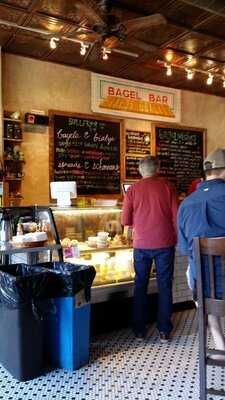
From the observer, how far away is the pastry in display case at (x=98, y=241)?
380 cm

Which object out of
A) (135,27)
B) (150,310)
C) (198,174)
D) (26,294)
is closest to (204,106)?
(198,174)

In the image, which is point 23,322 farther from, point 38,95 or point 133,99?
point 133,99

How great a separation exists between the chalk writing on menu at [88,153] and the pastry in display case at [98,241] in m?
2.05

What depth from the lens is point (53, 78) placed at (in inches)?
231

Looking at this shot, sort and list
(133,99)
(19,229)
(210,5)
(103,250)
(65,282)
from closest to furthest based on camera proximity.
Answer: (65,282) < (19,229) < (210,5) < (103,250) < (133,99)

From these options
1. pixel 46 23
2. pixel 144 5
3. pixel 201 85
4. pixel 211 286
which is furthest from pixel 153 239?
pixel 201 85

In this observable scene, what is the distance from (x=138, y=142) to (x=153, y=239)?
3.60 m

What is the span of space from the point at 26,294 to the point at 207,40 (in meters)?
4.04

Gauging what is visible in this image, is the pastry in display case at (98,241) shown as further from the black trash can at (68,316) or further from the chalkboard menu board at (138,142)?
the chalkboard menu board at (138,142)

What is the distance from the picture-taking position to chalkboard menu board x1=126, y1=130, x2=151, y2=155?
6.69 meters

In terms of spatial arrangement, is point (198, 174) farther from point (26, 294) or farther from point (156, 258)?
point (26, 294)

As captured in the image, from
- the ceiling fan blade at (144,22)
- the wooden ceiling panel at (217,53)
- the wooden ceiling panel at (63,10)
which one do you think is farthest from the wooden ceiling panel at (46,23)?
the wooden ceiling panel at (217,53)

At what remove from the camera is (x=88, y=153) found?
6.24m

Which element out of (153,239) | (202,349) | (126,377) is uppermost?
(153,239)
